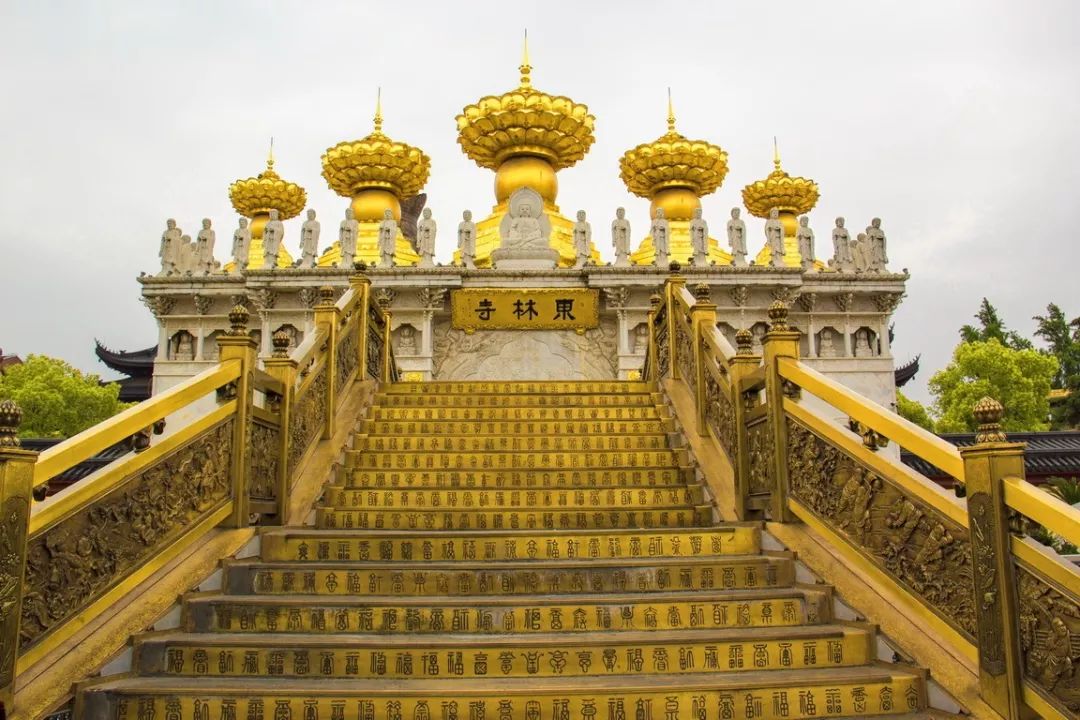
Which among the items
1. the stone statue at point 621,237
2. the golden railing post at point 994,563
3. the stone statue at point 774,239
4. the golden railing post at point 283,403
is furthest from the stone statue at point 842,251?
the golden railing post at point 994,563

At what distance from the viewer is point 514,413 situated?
21.7ft

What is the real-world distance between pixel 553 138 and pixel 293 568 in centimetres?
1562

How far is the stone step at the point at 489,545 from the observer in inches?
162

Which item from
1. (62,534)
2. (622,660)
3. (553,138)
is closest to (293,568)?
(62,534)

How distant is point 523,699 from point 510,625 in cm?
60

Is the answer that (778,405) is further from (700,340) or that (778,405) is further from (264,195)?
(264,195)

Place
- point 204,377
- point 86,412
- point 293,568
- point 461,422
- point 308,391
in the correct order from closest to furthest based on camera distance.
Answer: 1. point 293,568
2. point 204,377
3. point 308,391
4. point 461,422
5. point 86,412

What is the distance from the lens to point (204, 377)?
162 inches

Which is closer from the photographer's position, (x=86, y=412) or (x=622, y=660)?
(x=622, y=660)

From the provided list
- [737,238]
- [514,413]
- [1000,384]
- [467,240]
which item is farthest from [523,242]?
[1000,384]

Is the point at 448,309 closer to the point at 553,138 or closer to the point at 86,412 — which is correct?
the point at 553,138

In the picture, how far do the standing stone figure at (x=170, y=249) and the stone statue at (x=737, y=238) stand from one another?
1014 cm

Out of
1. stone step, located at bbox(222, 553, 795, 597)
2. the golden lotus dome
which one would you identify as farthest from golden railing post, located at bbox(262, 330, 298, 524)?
the golden lotus dome

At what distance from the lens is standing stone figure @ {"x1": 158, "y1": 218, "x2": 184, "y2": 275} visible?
591 inches
